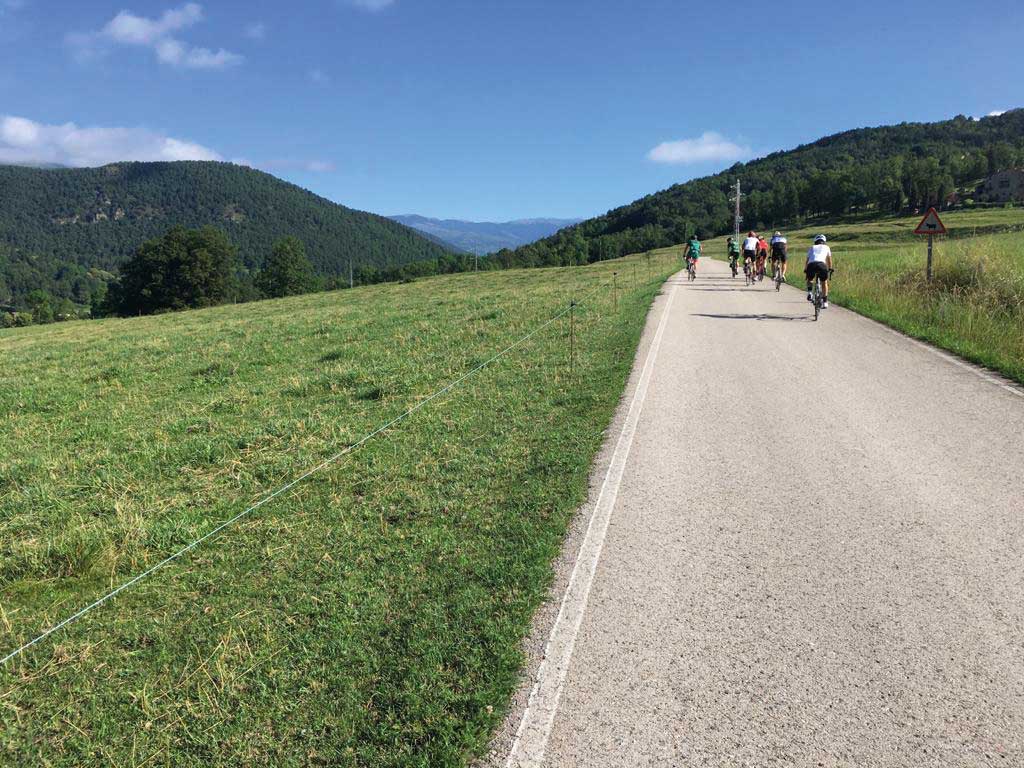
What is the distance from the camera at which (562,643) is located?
3.40m

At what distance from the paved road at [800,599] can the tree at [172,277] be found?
76.1 m

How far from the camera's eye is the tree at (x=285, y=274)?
92.1m

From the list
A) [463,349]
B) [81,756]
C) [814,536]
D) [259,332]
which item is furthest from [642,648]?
[259,332]

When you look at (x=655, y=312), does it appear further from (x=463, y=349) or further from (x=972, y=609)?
(x=972, y=609)

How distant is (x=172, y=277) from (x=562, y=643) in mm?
79872

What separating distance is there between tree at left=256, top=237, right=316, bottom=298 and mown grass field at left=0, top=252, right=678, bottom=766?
86.5 m

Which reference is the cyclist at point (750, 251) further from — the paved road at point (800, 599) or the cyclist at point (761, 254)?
the paved road at point (800, 599)

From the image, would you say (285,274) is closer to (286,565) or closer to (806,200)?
(286,565)

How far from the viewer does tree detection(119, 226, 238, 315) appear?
7081 centimetres

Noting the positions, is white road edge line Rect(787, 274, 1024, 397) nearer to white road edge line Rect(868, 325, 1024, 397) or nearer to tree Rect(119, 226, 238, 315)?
white road edge line Rect(868, 325, 1024, 397)

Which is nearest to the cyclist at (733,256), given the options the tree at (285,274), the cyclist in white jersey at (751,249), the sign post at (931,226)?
the cyclist in white jersey at (751,249)

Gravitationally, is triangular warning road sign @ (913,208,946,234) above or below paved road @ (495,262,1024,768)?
above

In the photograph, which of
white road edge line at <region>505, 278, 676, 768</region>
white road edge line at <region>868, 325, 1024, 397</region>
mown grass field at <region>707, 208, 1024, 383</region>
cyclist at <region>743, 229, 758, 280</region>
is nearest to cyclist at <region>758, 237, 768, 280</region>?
cyclist at <region>743, 229, 758, 280</region>

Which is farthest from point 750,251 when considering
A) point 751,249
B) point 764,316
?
point 764,316
